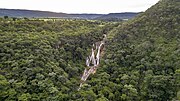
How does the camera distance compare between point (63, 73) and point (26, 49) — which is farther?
point (26, 49)

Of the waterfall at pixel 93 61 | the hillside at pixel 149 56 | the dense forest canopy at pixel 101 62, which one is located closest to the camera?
the dense forest canopy at pixel 101 62

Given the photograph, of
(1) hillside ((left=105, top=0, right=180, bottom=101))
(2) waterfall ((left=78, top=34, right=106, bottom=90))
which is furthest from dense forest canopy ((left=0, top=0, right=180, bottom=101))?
(2) waterfall ((left=78, top=34, right=106, bottom=90))

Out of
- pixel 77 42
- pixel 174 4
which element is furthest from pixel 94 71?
pixel 174 4

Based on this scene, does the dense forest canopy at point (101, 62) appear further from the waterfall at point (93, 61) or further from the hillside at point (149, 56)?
the waterfall at point (93, 61)

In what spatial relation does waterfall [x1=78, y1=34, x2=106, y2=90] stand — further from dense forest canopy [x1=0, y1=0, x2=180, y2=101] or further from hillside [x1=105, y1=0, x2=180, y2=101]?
hillside [x1=105, y1=0, x2=180, y2=101]

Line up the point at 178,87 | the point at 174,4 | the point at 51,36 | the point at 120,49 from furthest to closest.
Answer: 1. the point at 174,4
2. the point at 51,36
3. the point at 120,49
4. the point at 178,87

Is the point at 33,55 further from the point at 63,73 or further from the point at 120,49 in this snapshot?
the point at 120,49

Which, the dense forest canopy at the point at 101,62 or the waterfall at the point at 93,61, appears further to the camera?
the waterfall at the point at 93,61

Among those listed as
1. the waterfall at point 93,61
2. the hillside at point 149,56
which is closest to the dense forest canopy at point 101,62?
the hillside at point 149,56
